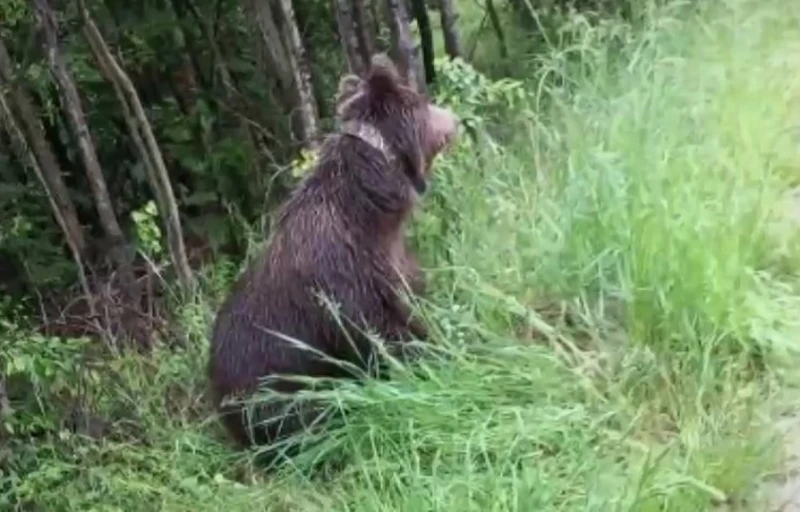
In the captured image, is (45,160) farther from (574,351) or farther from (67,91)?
(574,351)

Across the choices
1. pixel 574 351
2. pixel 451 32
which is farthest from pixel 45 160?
pixel 574 351

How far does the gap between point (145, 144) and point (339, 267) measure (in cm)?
211

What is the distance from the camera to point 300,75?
20.3 feet

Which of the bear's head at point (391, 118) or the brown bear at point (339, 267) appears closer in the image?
the brown bear at point (339, 267)

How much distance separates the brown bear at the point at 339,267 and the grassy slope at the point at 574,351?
0.20 meters

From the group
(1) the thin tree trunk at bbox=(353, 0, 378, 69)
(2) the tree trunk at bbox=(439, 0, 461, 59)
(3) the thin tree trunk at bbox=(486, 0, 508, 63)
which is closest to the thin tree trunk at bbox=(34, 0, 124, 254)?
(1) the thin tree trunk at bbox=(353, 0, 378, 69)

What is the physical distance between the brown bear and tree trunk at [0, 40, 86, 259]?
6.70ft

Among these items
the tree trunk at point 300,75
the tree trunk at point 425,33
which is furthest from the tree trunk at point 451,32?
the tree trunk at point 300,75

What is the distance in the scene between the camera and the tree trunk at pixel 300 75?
607 cm

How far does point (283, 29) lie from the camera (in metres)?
6.36

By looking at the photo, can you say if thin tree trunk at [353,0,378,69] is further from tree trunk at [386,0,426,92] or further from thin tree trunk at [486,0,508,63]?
thin tree trunk at [486,0,508,63]

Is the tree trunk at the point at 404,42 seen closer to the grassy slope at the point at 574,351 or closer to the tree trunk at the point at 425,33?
the grassy slope at the point at 574,351

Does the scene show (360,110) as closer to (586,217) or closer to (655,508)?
(586,217)

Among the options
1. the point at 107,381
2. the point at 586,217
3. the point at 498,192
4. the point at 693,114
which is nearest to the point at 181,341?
the point at 107,381
